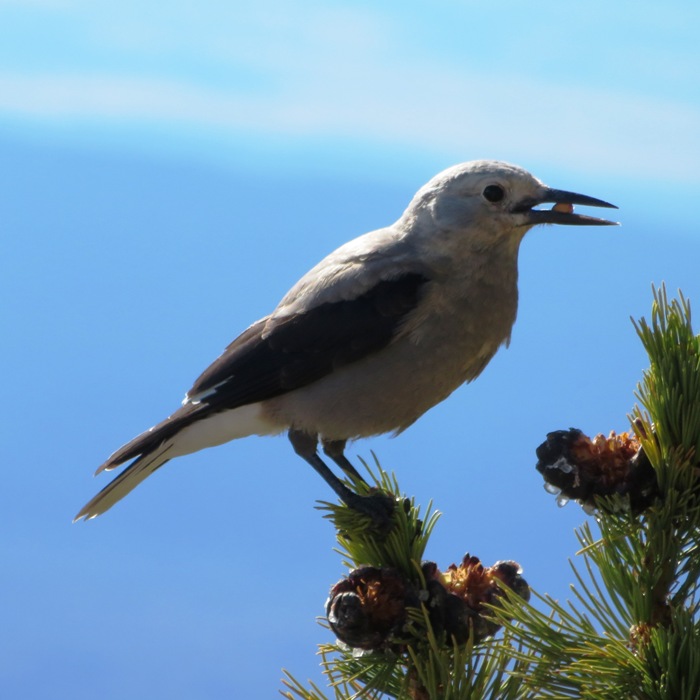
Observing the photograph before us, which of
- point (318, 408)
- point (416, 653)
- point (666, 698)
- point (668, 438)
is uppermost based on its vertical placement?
point (318, 408)

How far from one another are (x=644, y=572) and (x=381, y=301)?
136 centimetres

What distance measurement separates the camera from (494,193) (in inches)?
117

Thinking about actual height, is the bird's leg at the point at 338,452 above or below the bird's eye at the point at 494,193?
below

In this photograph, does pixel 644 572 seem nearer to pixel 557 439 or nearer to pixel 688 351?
pixel 557 439

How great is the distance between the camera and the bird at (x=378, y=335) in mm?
2785

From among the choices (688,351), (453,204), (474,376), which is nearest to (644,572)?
(688,351)

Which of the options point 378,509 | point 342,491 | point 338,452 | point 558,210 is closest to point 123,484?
point 338,452

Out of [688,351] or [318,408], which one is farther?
[318,408]

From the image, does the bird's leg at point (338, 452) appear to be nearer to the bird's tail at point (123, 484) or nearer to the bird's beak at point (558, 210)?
the bird's tail at point (123, 484)

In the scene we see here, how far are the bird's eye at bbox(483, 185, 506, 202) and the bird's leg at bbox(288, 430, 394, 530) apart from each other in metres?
0.90

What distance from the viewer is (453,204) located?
301 cm

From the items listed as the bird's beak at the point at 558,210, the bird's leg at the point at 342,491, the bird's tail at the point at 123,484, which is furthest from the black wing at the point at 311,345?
the bird's beak at the point at 558,210

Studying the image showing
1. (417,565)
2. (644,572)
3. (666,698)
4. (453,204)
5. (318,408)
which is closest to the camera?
(666,698)

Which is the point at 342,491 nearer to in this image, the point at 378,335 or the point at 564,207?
the point at 378,335
